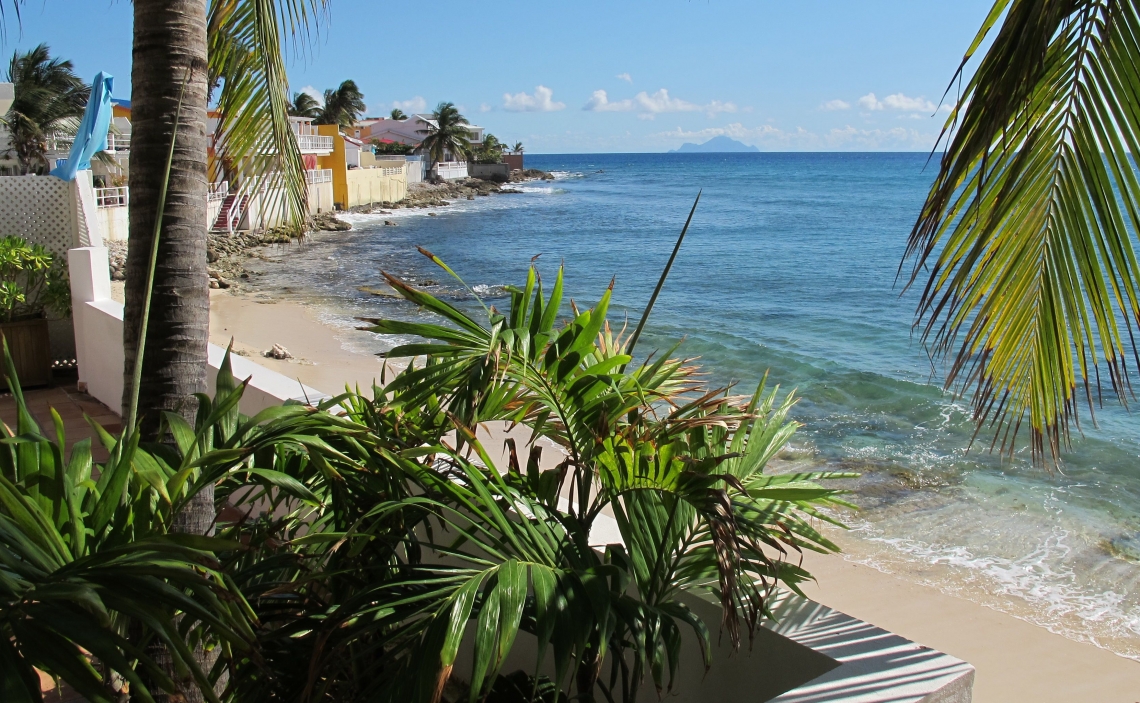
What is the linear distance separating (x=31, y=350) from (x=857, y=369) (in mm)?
11546

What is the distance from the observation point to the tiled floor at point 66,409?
20.1 ft

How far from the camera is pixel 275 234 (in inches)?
1172

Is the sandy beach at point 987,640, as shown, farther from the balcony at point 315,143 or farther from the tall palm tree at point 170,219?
the balcony at point 315,143

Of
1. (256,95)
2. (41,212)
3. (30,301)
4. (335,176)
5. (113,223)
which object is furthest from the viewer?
(335,176)

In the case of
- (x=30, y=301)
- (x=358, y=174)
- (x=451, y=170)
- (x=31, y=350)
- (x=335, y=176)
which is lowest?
(x=31, y=350)

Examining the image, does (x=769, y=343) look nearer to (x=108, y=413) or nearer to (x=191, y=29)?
(x=108, y=413)

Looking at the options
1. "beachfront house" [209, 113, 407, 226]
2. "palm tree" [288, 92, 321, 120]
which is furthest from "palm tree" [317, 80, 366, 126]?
"beachfront house" [209, 113, 407, 226]

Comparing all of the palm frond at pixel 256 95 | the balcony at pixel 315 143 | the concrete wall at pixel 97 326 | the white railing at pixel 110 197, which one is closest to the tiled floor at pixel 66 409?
the concrete wall at pixel 97 326

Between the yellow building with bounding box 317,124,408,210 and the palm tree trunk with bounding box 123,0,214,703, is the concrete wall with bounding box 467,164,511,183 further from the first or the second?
the palm tree trunk with bounding box 123,0,214,703

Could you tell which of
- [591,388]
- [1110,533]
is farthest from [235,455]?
[1110,533]

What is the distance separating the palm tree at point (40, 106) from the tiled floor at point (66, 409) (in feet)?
81.6

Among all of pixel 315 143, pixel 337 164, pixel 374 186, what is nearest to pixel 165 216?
pixel 315 143

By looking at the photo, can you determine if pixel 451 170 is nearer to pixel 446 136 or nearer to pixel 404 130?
pixel 446 136

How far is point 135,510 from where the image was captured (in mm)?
1650
